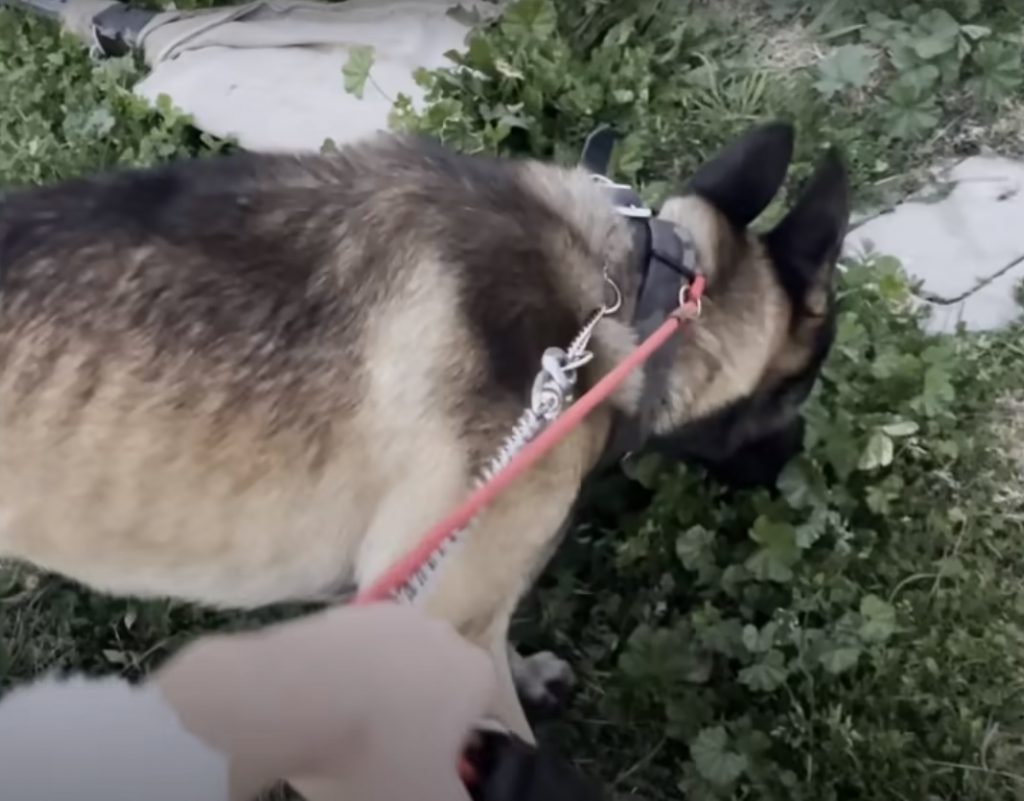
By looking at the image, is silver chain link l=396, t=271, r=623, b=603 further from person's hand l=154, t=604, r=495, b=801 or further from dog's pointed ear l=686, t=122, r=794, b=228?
person's hand l=154, t=604, r=495, b=801

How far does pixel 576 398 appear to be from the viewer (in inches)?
86.0

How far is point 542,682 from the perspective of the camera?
104 inches

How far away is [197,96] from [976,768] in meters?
2.34

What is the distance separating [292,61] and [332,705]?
2.52m

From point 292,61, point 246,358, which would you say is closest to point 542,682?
point 246,358

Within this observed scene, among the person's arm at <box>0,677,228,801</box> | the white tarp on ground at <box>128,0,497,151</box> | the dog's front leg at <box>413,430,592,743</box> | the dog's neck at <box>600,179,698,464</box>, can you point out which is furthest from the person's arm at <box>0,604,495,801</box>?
the white tarp on ground at <box>128,0,497,151</box>

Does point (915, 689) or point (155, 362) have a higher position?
point (155, 362)

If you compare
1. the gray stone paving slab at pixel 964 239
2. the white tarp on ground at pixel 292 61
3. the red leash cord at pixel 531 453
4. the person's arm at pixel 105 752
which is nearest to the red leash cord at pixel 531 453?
the red leash cord at pixel 531 453

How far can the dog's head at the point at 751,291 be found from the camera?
2383 millimetres

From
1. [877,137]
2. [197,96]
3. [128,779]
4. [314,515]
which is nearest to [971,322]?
[877,137]

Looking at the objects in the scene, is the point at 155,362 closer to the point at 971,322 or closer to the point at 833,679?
the point at 833,679

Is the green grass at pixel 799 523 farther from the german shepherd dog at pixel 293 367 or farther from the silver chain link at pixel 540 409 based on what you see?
the silver chain link at pixel 540 409

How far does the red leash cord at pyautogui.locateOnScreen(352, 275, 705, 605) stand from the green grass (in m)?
0.56

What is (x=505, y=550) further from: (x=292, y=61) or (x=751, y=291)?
(x=292, y=61)
